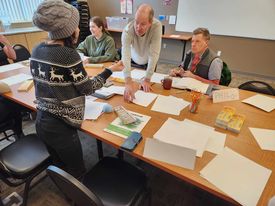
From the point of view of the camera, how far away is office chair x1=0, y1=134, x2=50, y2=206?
1.24 meters

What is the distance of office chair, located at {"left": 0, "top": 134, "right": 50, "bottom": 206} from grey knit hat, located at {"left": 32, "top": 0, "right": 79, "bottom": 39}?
2.82ft

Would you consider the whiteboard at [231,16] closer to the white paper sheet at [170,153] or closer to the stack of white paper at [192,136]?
the stack of white paper at [192,136]

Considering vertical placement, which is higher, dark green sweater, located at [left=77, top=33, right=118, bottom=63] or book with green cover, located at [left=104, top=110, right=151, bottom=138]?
dark green sweater, located at [left=77, top=33, right=118, bottom=63]

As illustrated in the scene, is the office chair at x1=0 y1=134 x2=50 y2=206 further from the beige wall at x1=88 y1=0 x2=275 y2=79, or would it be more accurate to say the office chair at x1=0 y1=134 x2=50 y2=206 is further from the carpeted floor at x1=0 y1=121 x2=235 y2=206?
the beige wall at x1=88 y1=0 x2=275 y2=79

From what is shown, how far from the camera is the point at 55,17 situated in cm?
90

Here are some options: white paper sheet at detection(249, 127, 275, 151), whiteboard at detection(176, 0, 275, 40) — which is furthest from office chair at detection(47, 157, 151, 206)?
whiteboard at detection(176, 0, 275, 40)

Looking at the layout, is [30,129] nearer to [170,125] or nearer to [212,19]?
[170,125]

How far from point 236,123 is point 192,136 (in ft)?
1.06

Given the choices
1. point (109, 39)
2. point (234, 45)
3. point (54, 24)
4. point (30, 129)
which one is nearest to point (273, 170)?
point (54, 24)

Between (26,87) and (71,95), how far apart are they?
2.75 feet

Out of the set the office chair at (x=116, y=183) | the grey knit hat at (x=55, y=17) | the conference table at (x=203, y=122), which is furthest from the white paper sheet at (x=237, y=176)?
the grey knit hat at (x=55, y=17)

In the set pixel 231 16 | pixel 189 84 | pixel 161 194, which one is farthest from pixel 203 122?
pixel 231 16

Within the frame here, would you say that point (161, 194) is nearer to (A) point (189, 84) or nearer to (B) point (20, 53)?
(A) point (189, 84)

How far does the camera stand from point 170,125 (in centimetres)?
122
